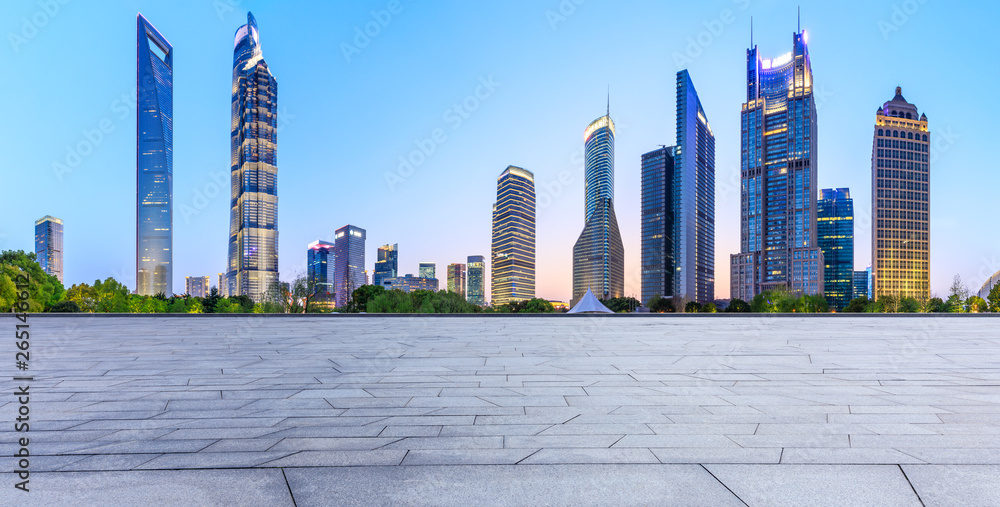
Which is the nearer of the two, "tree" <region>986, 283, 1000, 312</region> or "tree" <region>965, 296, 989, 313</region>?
"tree" <region>986, 283, 1000, 312</region>

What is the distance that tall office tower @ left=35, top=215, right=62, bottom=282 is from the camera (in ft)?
277

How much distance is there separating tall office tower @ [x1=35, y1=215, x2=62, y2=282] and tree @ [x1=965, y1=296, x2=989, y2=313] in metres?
126

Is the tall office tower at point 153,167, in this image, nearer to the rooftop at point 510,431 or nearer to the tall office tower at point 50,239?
the tall office tower at point 50,239

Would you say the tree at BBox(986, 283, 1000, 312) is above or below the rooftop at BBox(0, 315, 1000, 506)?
below

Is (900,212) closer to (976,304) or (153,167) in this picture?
(976,304)

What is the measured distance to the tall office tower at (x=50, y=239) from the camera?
84450 millimetres

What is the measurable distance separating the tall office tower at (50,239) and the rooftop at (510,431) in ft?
334

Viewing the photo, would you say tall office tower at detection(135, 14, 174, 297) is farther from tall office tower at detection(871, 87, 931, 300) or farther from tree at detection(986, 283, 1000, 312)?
tall office tower at detection(871, 87, 931, 300)

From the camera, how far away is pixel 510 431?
450 cm

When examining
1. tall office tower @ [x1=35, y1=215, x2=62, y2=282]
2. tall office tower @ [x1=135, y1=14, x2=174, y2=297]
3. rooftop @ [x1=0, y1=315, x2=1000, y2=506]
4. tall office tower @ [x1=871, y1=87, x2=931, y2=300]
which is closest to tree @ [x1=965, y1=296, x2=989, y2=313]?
rooftop @ [x1=0, y1=315, x2=1000, y2=506]

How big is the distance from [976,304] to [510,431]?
68.5 m

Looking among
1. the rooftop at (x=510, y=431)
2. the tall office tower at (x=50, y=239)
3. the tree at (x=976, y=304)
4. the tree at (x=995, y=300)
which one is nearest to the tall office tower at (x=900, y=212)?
the tree at (x=976, y=304)

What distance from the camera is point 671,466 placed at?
366cm

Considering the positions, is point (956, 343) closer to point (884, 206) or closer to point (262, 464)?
point (262, 464)
